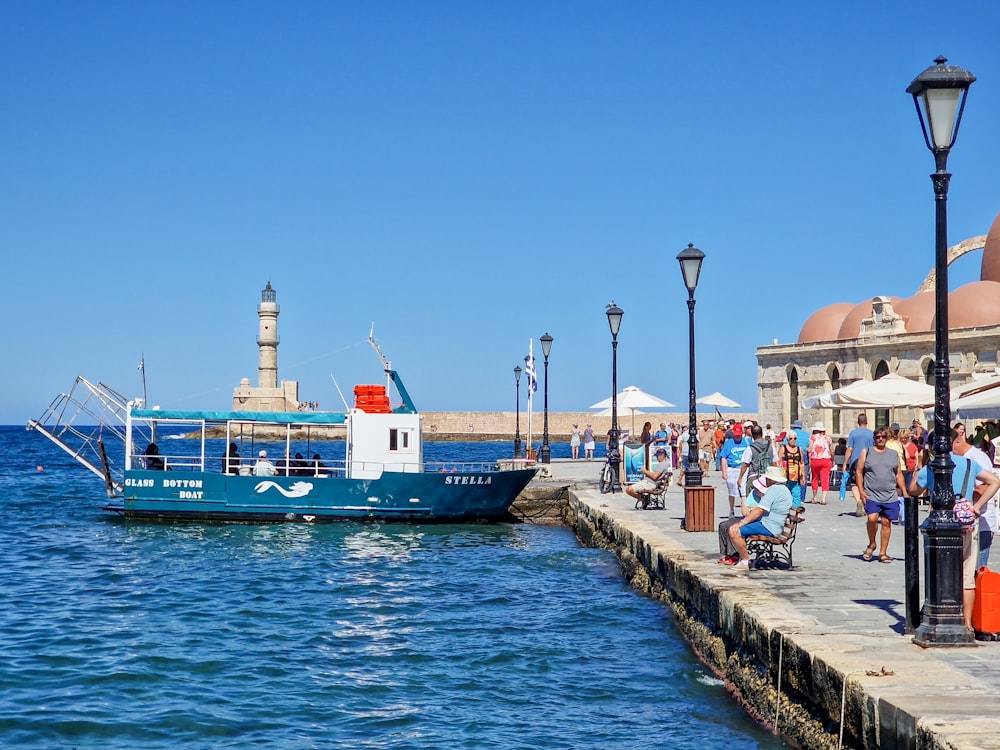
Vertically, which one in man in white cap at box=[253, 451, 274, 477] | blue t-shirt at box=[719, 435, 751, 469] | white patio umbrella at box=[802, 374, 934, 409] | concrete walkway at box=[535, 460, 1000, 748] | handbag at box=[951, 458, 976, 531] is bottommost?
concrete walkway at box=[535, 460, 1000, 748]

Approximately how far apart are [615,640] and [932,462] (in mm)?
5123

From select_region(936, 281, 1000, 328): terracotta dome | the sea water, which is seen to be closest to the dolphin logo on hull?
the sea water

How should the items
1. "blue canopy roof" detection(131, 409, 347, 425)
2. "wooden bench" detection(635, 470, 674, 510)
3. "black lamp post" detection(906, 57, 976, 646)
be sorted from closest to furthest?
1. "black lamp post" detection(906, 57, 976, 646)
2. "wooden bench" detection(635, 470, 674, 510)
3. "blue canopy roof" detection(131, 409, 347, 425)

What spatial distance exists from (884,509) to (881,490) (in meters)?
0.22

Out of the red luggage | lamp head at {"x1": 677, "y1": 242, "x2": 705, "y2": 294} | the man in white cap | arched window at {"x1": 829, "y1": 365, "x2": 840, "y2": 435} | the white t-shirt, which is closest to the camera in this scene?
the red luggage

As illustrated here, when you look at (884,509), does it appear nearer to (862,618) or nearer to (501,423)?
(862,618)

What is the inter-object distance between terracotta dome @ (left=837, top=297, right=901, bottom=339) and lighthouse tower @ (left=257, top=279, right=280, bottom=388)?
63.3 metres

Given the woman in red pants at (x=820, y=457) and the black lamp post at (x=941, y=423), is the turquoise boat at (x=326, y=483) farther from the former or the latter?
the black lamp post at (x=941, y=423)

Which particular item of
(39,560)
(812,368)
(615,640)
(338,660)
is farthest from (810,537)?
(812,368)

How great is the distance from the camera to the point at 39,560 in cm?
1955

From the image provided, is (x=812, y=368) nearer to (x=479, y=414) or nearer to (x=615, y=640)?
(x=615, y=640)

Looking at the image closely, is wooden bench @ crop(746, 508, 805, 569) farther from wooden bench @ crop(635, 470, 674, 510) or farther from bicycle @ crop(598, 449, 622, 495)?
bicycle @ crop(598, 449, 622, 495)

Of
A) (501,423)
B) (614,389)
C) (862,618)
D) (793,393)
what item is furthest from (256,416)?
(501,423)

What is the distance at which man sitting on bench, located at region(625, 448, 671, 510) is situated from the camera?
19703 mm
